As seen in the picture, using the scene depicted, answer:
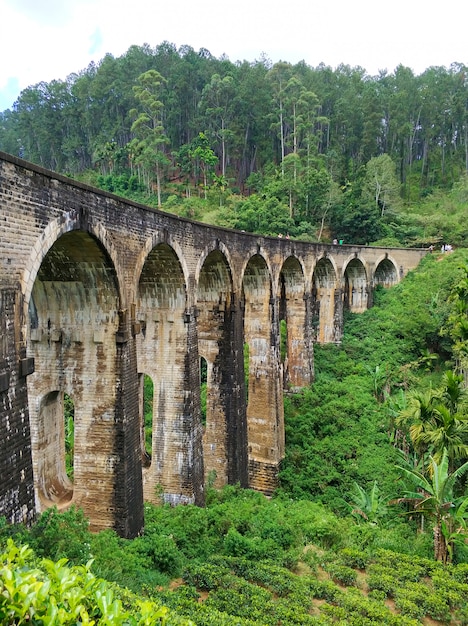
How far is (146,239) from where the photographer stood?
959 cm

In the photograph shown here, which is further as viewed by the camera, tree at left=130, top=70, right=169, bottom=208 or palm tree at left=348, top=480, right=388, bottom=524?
tree at left=130, top=70, right=169, bottom=208

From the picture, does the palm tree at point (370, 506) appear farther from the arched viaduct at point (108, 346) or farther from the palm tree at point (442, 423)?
the arched viaduct at point (108, 346)

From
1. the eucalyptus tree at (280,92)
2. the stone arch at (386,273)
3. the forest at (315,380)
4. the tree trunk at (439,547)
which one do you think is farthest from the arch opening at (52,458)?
the eucalyptus tree at (280,92)

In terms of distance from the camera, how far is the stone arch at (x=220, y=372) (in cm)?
1386

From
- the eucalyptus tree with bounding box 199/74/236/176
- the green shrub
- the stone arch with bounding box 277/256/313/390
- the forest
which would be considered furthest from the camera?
the eucalyptus tree with bounding box 199/74/236/176

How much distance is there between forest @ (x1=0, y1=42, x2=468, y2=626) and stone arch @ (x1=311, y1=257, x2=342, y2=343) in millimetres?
977

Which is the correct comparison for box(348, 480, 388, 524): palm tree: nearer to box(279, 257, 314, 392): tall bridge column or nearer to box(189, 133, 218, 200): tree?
box(279, 257, 314, 392): tall bridge column

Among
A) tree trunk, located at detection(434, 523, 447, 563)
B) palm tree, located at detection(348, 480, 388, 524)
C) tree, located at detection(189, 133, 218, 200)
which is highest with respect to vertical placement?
tree, located at detection(189, 133, 218, 200)

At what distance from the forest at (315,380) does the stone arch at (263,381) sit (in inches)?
30.0

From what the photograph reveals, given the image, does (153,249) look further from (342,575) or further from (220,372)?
(342,575)

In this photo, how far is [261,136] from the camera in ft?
151

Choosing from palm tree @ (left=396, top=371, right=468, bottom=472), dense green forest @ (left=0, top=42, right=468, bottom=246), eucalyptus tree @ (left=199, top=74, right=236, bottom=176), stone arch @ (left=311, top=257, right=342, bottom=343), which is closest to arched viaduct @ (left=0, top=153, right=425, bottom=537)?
palm tree @ (left=396, top=371, right=468, bottom=472)

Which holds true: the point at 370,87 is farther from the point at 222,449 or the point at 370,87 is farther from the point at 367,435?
the point at 222,449

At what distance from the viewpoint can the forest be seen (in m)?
6.94
